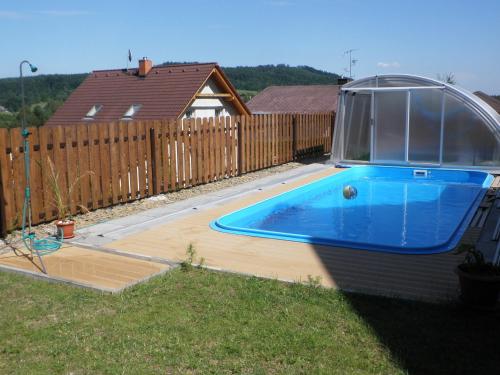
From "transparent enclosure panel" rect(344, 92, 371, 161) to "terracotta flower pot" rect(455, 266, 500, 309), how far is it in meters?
11.4

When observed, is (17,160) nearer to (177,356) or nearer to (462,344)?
(177,356)

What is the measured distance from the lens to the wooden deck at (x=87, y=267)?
17.7ft

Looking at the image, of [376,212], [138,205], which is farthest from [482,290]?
[138,205]

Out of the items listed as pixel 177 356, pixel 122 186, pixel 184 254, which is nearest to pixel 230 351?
pixel 177 356

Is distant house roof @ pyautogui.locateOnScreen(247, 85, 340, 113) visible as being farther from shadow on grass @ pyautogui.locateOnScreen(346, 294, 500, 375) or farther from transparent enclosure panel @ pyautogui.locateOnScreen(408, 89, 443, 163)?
shadow on grass @ pyautogui.locateOnScreen(346, 294, 500, 375)

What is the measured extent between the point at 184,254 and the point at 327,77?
168ft

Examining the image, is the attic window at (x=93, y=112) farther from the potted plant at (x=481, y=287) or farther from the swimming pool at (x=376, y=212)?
the potted plant at (x=481, y=287)

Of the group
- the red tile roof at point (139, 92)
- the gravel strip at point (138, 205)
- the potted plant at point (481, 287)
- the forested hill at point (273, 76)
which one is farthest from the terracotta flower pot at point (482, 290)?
the forested hill at point (273, 76)

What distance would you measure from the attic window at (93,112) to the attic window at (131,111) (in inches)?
90.6

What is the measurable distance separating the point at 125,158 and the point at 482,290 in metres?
6.87

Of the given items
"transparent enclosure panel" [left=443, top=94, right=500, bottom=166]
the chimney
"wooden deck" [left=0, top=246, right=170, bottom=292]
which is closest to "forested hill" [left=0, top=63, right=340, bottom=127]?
the chimney

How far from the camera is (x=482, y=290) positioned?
14.5 feet

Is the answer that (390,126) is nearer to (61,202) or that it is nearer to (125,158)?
(125,158)

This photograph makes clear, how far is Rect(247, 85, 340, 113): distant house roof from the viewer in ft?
93.8
